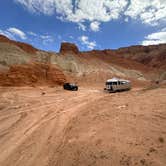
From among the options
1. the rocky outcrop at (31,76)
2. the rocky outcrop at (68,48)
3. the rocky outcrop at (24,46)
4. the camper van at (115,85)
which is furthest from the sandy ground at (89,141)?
the rocky outcrop at (68,48)

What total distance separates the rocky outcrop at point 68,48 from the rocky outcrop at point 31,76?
20760mm

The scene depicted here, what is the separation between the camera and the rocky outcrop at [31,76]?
1161 inches

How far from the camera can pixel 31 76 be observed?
31766mm

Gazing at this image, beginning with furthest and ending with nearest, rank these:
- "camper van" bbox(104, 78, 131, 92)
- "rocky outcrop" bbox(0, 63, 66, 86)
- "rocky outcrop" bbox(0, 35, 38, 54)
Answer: "rocky outcrop" bbox(0, 35, 38, 54) → "rocky outcrop" bbox(0, 63, 66, 86) → "camper van" bbox(104, 78, 131, 92)

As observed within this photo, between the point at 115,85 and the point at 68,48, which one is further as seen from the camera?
the point at 68,48

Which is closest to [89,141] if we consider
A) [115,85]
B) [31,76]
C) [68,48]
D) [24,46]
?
[115,85]

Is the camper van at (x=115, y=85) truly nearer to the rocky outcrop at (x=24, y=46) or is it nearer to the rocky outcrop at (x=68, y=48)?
the rocky outcrop at (x=24, y=46)

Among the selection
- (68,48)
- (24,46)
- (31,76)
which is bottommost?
(31,76)

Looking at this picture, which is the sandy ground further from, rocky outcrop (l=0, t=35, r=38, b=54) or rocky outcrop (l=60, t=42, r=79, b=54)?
rocky outcrop (l=60, t=42, r=79, b=54)

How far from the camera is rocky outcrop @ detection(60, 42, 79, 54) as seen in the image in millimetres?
56141

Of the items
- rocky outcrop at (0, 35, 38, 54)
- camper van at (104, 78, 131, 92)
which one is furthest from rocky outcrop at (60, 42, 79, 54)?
camper van at (104, 78, 131, 92)

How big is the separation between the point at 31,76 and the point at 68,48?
27.2m

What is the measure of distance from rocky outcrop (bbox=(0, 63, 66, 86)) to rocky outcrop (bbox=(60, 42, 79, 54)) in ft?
68.1

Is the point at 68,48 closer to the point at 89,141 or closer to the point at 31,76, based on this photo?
the point at 31,76
